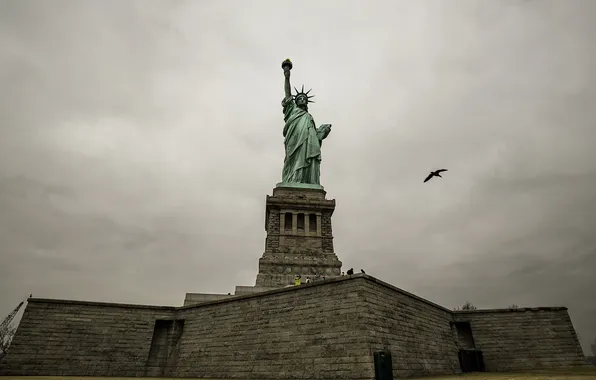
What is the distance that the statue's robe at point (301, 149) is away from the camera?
1257 inches

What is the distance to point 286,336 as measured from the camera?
43.3ft

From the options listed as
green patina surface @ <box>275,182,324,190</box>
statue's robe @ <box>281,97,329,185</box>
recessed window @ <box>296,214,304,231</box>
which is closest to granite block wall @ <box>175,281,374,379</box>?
recessed window @ <box>296,214,304,231</box>

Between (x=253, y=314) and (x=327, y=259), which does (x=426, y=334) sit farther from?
(x=327, y=259)

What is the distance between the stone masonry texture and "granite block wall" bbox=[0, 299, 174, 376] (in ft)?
0.14

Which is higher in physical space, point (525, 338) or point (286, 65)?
point (286, 65)

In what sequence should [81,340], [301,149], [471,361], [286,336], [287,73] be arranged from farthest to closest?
[287,73], [301,149], [471,361], [81,340], [286,336]

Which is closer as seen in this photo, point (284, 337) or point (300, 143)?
point (284, 337)

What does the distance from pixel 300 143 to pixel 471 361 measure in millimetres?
22278

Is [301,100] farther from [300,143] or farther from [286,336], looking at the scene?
[286,336]

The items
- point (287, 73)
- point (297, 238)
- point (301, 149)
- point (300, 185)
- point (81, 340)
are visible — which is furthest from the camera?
point (287, 73)

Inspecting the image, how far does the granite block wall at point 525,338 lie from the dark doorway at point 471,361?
1.43 metres

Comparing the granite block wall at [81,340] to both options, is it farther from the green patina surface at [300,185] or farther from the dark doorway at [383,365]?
the green patina surface at [300,185]

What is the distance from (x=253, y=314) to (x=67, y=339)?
31.0ft

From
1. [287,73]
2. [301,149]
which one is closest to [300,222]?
[301,149]
